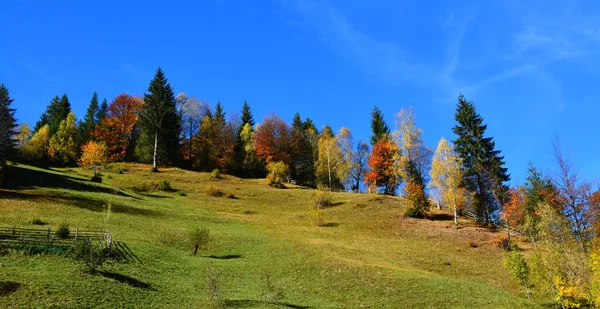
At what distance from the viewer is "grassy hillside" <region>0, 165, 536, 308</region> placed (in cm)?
2248

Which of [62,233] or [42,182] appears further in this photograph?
[42,182]

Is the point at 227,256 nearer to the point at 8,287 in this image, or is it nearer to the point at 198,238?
the point at 198,238

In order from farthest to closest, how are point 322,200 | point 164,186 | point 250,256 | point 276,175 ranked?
point 276,175 < point 322,200 < point 164,186 < point 250,256

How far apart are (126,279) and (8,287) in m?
6.41

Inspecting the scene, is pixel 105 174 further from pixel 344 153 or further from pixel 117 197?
pixel 344 153

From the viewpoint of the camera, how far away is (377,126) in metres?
88.4

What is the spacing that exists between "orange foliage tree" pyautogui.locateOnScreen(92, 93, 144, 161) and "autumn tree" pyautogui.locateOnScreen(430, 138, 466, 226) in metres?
63.4

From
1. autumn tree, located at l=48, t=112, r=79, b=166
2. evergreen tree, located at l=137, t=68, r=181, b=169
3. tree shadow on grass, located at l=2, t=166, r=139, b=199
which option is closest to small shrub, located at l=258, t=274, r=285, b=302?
tree shadow on grass, located at l=2, t=166, r=139, b=199

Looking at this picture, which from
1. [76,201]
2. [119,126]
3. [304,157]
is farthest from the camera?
[304,157]

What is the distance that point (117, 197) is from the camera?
4909 cm

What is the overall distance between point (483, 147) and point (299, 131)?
4746 centimetres

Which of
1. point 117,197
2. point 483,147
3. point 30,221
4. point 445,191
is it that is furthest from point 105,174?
point 483,147

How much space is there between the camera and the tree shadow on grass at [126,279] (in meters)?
23.4

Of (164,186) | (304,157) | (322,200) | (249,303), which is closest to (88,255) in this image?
(249,303)
